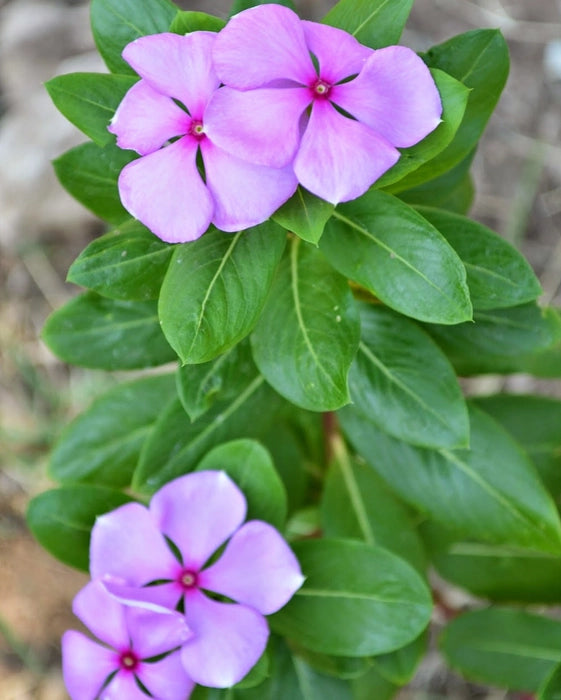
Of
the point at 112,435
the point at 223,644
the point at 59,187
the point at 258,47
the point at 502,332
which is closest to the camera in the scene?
the point at 258,47

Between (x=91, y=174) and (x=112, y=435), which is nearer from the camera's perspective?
(x=91, y=174)

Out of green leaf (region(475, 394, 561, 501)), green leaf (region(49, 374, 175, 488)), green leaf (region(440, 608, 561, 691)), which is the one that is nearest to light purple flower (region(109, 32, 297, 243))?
green leaf (region(49, 374, 175, 488))

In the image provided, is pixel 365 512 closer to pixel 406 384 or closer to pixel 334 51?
pixel 406 384

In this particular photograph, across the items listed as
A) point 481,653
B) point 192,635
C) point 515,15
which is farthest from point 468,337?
point 515,15

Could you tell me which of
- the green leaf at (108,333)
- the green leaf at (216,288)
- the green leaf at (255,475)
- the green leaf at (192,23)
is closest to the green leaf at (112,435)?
the green leaf at (108,333)

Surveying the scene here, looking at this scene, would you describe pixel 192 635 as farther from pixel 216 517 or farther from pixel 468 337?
pixel 468 337

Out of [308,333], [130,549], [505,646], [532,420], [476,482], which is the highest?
[308,333]

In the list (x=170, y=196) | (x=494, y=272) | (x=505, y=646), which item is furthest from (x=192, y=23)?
(x=505, y=646)
